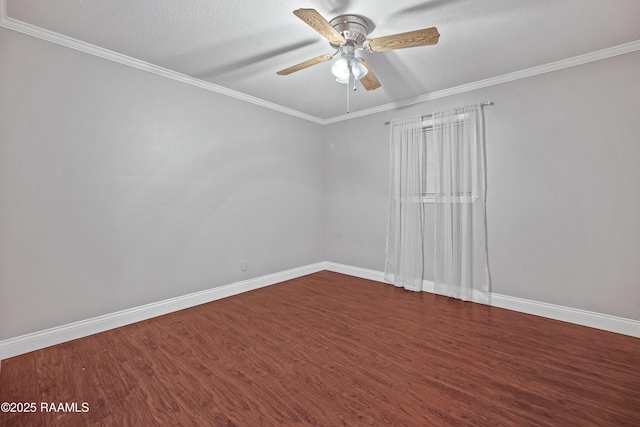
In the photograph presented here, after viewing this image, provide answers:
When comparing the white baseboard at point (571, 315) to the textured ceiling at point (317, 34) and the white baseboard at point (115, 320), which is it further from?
the white baseboard at point (115, 320)

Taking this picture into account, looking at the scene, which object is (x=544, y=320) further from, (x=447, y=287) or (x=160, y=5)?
(x=160, y=5)

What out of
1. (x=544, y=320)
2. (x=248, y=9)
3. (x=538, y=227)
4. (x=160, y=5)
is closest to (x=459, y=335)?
(x=544, y=320)

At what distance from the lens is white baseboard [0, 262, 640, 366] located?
2371mm

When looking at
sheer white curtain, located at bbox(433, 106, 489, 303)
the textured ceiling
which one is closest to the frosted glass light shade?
the textured ceiling

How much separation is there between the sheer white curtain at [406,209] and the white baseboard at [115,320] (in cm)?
188

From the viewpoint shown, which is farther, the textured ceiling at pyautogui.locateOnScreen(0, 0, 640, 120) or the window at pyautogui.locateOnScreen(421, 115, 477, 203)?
the window at pyautogui.locateOnScreen(421, 115, 477, 203)

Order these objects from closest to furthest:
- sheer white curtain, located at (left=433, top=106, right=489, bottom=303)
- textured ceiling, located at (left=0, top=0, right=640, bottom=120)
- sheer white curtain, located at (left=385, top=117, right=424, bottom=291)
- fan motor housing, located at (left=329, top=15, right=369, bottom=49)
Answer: textured ceiling, located at (left=0, top=0, right=640, bottom=120)
fan motor housing, located at (left=329, top=15, right=369, bottom=49)
sheer white curtain, located at (left=433, top=106, right=489, bottom=303)
sheer white curtain, located at (left=385, top=117, right=424, bottom=291)

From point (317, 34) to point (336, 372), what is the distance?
2.72 meters

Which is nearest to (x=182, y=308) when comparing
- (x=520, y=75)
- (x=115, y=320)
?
(x=115, y=320)

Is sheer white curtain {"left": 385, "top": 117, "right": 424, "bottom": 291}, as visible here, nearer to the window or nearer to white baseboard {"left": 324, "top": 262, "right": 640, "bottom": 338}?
the window

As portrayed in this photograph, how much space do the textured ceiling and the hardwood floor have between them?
267cm

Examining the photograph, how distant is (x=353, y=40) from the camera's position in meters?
2.34

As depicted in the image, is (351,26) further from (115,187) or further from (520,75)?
(115,187)

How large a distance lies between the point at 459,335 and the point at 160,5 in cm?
365
